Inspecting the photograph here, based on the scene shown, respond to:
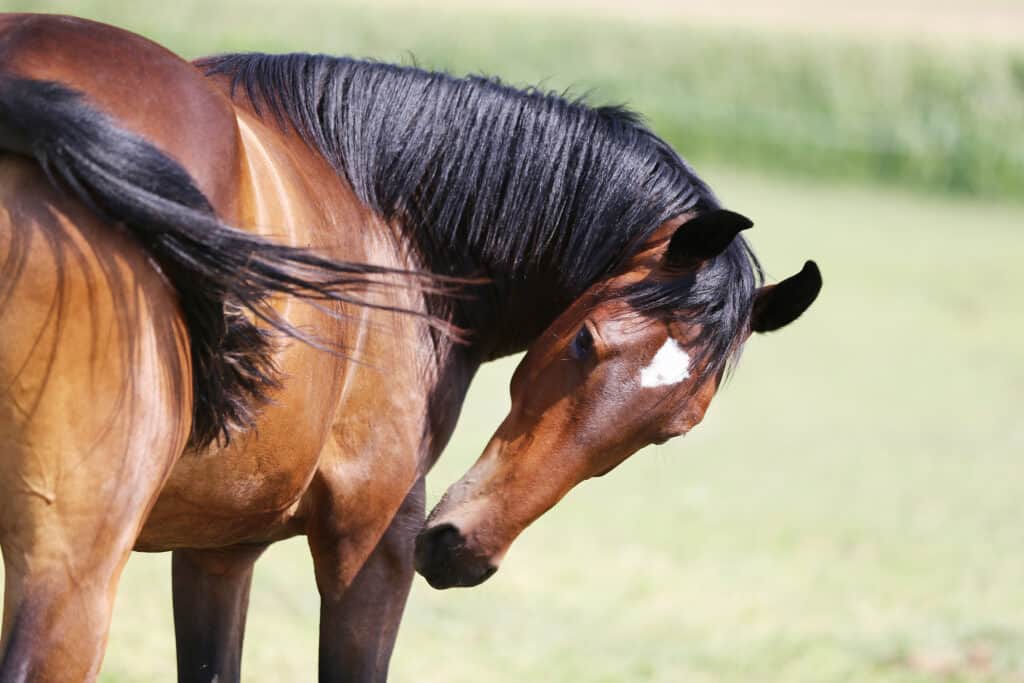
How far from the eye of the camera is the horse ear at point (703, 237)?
2.54 meters

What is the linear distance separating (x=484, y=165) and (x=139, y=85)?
90 centimetres

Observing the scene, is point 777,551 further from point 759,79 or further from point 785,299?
point 759,79

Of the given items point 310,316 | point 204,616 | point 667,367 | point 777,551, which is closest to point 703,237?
point 667,367

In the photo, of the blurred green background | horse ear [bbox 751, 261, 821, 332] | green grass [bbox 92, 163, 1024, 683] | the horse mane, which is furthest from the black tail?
green grass [bbox 92, 163, 1024, 683]

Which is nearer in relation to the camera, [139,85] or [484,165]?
[139,85]

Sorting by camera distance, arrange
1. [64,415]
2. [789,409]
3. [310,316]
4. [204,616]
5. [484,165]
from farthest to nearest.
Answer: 1. [789,409]
2. [204,616]
3. [484,165]
4. [310,316]
5. [64,415]

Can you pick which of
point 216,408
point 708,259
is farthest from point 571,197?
point 216,408

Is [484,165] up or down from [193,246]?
down

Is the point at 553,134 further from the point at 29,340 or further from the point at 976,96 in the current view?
the point at 976,96

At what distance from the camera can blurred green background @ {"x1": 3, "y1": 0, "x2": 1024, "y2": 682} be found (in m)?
5.31

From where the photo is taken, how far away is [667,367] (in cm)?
258

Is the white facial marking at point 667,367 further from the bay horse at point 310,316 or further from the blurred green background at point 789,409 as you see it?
the blurred green background at point 789,409

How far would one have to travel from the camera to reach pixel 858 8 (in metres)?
26.1

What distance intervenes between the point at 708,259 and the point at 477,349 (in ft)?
2.18
